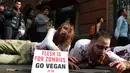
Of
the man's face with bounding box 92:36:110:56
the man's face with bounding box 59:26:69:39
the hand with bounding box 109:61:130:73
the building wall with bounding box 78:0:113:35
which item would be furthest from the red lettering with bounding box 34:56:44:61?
the building wall with bounding box 78:0:113:35

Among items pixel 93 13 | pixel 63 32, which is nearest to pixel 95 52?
pixel 63 32

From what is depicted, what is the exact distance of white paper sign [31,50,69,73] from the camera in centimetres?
452

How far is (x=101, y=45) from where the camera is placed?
16.2 ft

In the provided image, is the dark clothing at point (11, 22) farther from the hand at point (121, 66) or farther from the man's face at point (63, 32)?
the hand at point (121, 66)

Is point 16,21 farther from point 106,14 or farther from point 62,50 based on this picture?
point 106,14

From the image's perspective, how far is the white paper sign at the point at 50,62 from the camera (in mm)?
4523

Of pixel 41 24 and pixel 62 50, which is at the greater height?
pixel 41 24

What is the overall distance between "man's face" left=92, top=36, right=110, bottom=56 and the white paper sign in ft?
1.53

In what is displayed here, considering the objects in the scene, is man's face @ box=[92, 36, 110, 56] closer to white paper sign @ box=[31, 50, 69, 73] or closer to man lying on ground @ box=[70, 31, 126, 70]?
man lying on ground @ box=[70, 31, 126, 70]

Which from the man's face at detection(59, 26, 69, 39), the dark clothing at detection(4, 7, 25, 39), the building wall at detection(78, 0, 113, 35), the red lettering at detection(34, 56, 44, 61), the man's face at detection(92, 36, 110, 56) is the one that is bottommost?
the red lettering at detection(34, 56, 44, 61)

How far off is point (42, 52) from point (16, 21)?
4.40m

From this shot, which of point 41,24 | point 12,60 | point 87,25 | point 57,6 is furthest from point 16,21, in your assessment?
point 57,6

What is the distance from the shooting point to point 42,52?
15.5 feet

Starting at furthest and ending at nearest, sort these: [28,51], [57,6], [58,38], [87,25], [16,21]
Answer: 1. [57,6]
2. [87,25]
3. [16,21]
4. [28,51]
5. [58,38]
